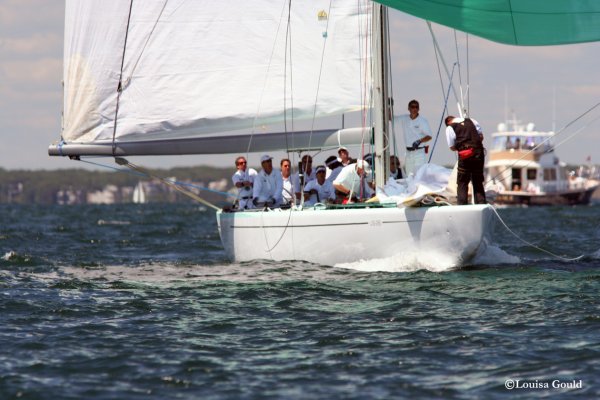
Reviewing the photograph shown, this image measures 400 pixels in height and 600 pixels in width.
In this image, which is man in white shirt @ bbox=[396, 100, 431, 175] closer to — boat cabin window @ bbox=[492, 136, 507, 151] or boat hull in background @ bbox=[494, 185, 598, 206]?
boat hull in background @ bbox=[494, 185, 598, 206]

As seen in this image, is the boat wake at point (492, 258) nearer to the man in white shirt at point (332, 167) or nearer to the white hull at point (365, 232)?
the white hull at point (365, 232)

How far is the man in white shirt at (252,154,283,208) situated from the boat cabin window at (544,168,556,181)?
234 feet

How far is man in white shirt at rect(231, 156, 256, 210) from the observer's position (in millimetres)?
17734

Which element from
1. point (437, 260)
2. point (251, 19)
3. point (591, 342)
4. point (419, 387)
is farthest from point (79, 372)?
point (251, 19)

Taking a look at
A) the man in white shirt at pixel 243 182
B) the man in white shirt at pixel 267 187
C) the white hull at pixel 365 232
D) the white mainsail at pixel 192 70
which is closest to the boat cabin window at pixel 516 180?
the man in white shirt at pixel 243 182

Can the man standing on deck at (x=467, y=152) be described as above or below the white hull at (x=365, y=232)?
above

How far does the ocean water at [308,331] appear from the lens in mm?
8289

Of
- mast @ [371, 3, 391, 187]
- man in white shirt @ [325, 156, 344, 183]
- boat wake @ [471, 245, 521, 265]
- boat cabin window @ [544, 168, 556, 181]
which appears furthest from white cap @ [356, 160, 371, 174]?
boat cabin window @ [544, 168, 556, 181]

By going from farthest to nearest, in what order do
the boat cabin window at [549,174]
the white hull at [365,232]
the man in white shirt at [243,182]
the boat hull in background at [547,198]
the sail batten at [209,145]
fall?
the boat cabin window at [549,174]
the boat hull in background at [547,198]
the man in white shirt at [243,182]
the sail batten at [209,145]
the white hull at [365,232]

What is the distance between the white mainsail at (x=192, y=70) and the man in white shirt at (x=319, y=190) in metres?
0.98

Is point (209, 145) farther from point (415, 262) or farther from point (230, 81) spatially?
point (415, 262)

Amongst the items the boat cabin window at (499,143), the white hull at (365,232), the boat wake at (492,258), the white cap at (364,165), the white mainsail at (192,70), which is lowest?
the boat wake at (492,258)

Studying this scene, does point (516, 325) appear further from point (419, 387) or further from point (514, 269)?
point (514, 269)

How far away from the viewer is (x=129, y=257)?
2170cm
